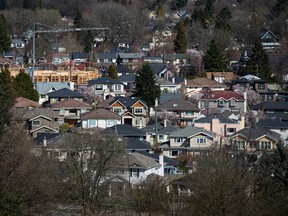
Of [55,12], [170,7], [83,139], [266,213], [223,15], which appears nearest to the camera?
[266,213]

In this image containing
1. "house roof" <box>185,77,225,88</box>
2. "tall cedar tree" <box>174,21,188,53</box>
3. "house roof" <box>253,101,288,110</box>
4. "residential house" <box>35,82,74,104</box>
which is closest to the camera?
"house roof" <box>253,101,288,110</box>

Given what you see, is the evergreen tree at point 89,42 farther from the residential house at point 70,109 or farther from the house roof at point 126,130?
the house roof at point 126,130

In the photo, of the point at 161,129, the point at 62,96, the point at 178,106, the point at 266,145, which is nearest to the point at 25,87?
the point at 62,96

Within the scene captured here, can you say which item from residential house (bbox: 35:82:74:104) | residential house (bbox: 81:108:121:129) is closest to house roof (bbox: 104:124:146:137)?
residential house (bbox: 81:108:121:129)

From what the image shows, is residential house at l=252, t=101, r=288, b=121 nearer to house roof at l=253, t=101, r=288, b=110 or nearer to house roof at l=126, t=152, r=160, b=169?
house roof at l=253, t=101, r=288, b=110

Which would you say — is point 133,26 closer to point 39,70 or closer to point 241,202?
point 39,70

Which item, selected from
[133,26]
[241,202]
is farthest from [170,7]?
[241,202]

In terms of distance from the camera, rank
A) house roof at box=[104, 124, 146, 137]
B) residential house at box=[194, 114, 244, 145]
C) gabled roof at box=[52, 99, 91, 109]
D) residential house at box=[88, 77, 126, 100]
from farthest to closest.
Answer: residential house at box=[88, 77, 126, 100], gabled roof at box=[52, 99, 91, 109], residential house at box=[194, 114, 244, 145], house roof at box=[104, 124, 146, 137]

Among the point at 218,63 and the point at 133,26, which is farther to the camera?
the point at 133,26
